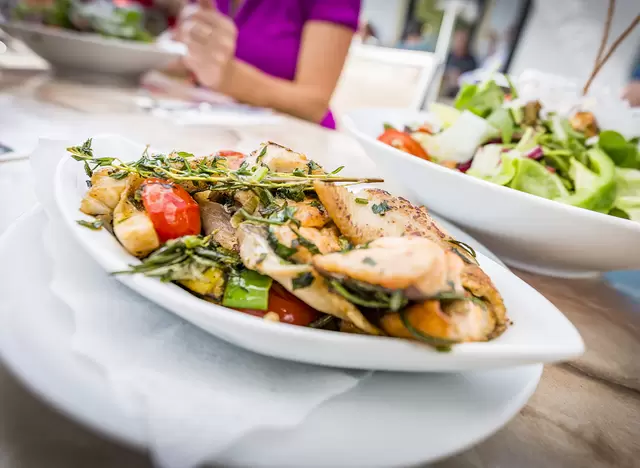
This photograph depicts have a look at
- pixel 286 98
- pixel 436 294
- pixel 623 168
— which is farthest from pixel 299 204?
pixel 286 98

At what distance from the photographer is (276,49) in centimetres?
263

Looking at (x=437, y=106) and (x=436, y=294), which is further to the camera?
(x=437, y=106)

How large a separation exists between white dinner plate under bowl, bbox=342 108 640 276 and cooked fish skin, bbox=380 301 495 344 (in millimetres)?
489

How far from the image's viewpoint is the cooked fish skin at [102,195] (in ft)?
1.86

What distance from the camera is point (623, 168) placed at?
1.33m

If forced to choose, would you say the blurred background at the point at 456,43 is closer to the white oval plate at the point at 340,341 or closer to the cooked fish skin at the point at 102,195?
the cooked fish skin at the point at 102,195

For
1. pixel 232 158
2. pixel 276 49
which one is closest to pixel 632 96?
pixel 276 49

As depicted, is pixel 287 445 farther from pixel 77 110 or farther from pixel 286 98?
pixel 286 98

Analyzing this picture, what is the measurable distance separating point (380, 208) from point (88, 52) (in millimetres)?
1930

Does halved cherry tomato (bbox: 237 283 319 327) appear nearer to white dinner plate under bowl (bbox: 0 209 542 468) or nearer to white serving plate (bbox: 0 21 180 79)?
white dinner plate under bowl (bbox: 0 209 542 468)

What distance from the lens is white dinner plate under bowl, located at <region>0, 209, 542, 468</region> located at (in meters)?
0.38

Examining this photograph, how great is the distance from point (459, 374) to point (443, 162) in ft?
3.20

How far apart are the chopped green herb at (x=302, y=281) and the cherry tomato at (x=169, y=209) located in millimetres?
183

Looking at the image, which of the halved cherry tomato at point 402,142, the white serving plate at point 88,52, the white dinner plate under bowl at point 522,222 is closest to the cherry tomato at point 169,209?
the white dinner plate under bowl at point 522,222
